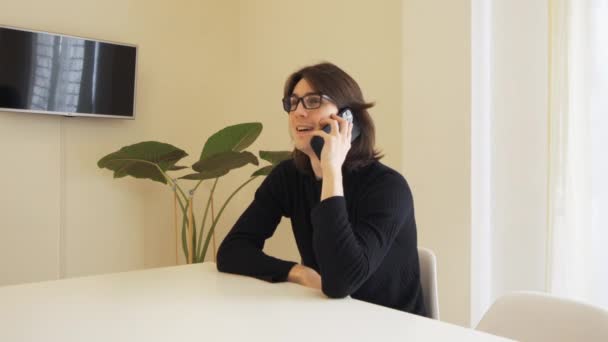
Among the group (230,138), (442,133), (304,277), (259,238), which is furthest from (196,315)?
(230,138)

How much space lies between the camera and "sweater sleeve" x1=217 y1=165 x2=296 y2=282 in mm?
1518

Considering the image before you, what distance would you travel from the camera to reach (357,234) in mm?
1461

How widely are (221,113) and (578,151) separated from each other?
8.14ft

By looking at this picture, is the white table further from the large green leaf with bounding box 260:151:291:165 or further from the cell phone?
the large green leaf with bounding box 260:151:291:165

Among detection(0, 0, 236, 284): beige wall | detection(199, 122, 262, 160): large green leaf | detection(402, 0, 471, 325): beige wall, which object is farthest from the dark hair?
detection(0, 0, 236, 284): beige wall

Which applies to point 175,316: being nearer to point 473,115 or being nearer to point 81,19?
point 473,115

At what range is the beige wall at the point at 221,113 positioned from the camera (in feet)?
8.40

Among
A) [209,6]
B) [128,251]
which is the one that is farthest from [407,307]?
[209,6]

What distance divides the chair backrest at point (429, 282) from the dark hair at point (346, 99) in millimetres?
345

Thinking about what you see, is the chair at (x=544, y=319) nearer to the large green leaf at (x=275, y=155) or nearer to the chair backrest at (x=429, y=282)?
the chair backrest at (x=429, y=282)

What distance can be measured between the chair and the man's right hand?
0.43 meters

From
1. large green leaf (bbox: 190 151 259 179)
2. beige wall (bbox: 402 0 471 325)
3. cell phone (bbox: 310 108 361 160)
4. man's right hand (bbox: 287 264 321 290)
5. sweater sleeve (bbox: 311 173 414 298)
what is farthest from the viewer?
large green leaf (bbox: 190 151 259 179)

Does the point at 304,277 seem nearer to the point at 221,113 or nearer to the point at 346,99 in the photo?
the point at 346,99

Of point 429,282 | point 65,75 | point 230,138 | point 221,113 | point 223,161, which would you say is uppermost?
point 65,75
